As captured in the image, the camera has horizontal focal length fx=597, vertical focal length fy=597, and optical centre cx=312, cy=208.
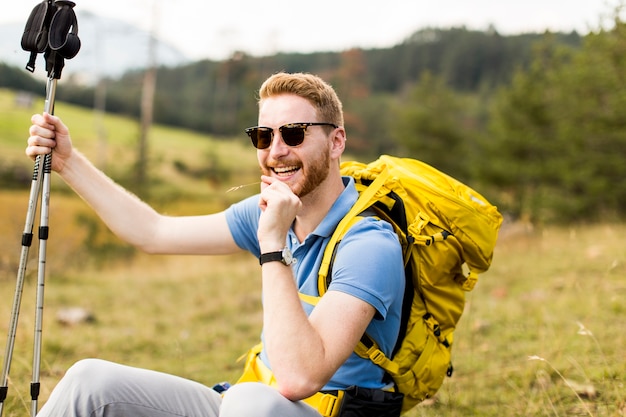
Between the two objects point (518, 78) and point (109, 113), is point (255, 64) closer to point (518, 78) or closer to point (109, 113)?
point (109, 113)

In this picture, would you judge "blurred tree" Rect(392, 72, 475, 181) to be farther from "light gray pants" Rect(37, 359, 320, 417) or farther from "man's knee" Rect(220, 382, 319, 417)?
"man's knee" Rect(220, 382, 319, 417)

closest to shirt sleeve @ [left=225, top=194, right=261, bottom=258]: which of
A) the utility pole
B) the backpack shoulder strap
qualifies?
the backpack shoulder strap

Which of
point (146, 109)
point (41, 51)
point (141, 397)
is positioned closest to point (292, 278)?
point (141, 397)


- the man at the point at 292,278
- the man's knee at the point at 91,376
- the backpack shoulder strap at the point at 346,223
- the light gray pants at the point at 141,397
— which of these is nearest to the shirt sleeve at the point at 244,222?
the man at the point at 292,278

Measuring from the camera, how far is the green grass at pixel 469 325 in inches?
147

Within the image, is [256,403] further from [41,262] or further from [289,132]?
[41,262]

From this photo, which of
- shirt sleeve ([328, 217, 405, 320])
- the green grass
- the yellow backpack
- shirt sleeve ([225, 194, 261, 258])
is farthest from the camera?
the green grass

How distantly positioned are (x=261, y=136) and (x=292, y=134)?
160 millimetres

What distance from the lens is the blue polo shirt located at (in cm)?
222

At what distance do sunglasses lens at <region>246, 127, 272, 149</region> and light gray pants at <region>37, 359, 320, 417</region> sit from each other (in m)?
1.07

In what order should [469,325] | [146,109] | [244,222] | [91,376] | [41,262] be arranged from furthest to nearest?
[146,109] → [469,325] → [244,222] → [41,262] → [91,376]

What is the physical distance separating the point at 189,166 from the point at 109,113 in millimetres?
23275

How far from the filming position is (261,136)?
2.70 m

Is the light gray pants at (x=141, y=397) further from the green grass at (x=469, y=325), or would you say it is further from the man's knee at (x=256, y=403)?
the green grass at (x=469, y=325)
